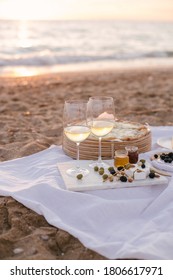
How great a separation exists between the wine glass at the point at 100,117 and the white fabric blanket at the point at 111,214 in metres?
0.40

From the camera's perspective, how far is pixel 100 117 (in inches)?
122

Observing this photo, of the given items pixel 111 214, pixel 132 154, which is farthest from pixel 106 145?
pixel 111 214

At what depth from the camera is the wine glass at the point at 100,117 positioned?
2998 mm

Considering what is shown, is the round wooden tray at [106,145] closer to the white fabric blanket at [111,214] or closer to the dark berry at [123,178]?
the white fabric blanket at [111,214]

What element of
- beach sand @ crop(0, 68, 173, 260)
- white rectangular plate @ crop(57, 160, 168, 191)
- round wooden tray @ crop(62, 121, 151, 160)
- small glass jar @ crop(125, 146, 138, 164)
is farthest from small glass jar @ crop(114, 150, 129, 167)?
beach sand @ crop(0, 68, 173, 260)

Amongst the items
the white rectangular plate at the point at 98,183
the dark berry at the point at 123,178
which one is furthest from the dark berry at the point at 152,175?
the dark berry at the point at 123,178

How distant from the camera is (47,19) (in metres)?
42.5

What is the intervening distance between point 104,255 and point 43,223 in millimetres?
588

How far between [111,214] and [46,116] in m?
3.75

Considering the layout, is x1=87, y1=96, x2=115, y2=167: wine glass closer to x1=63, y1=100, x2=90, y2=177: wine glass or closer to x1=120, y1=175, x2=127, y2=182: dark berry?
x1=63, y1=100, x2=90, y2=177: wine glass

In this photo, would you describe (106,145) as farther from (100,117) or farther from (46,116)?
(46,116)
